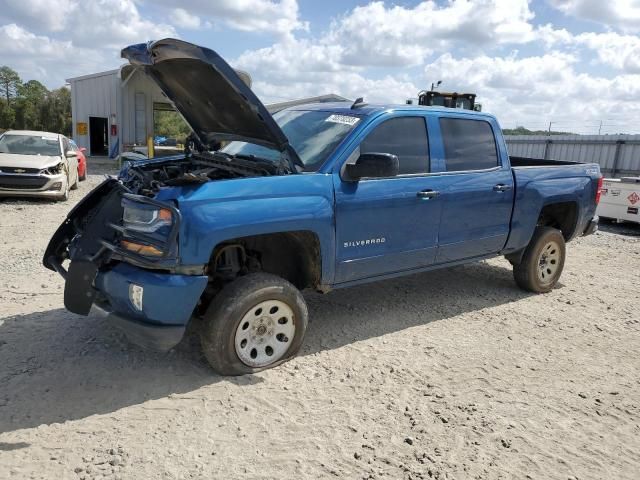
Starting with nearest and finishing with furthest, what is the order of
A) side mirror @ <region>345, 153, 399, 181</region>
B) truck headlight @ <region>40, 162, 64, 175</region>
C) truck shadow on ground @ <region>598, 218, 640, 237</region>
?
side mirror @ <region>345, 153, 399, 181</region>
truck headlight @ <region>40, 162, 64, 175</region>
truck shadow on ground @ <region>598, 218, 640, 237</region>

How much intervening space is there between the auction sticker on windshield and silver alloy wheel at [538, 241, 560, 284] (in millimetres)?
3000

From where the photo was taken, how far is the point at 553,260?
20.4 feet

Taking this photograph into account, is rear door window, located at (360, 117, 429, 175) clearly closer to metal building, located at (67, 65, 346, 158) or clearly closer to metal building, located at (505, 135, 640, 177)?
metal building, located at (505, 135, 640, 177)

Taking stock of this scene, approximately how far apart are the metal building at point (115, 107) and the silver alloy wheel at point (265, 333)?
21.6 meters

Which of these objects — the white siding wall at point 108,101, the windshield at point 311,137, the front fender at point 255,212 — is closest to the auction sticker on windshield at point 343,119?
the windshield at point 311,137

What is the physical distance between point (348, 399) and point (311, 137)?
7.19 feet

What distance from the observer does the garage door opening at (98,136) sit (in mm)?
26872

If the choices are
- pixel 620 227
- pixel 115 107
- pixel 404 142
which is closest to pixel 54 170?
pixel 404 142

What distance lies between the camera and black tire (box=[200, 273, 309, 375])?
11.9ft

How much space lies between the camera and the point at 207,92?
168 inches

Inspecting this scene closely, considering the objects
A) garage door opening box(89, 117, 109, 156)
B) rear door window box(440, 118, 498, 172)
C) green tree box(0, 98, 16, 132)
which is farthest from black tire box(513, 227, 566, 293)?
green tree box(0, 98, 16, 132)

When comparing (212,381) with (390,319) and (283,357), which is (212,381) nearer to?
(283,357)

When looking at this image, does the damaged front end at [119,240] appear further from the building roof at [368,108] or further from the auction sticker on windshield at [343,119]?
the building roof at [368,108]

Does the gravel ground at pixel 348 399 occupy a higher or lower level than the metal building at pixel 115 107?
lower
